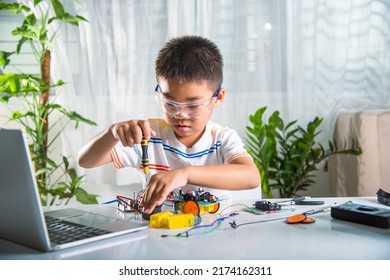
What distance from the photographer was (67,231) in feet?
3.46

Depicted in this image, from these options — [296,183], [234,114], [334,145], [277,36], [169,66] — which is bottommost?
[296,183]

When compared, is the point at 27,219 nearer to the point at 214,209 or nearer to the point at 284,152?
the point at 214,209

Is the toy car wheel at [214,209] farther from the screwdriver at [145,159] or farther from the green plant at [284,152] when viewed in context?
the green plant at [284,152]

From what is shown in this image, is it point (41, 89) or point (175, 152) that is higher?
point (41, 89)

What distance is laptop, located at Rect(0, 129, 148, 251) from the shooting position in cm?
88

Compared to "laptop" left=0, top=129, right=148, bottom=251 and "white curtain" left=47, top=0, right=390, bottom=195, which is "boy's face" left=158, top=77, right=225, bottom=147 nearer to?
"laptop" left=0, top=129, right=148, bottom=251

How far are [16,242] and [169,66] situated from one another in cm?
76

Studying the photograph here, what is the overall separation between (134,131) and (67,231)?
0.30 metres

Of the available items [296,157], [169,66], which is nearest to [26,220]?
[169,66]

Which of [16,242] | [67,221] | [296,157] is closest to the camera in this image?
[16,242]

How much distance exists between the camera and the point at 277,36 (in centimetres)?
311

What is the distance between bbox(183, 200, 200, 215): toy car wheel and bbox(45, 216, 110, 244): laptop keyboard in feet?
0.74

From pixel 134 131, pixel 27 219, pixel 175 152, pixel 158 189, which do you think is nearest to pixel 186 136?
pixel 175 152
